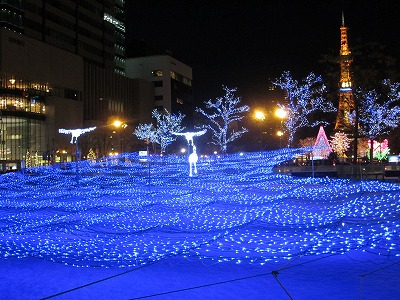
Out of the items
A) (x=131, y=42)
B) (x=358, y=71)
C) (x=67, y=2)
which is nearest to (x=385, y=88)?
(x=358, y=71)

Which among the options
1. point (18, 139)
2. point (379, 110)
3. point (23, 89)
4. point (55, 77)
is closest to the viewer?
point (379, 110)

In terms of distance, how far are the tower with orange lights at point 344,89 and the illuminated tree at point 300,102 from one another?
5.91 ft

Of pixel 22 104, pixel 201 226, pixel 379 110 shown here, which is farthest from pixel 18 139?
pixel 201 226

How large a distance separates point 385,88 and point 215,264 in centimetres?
3662

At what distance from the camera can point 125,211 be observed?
13.5m

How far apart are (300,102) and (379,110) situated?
247 inches

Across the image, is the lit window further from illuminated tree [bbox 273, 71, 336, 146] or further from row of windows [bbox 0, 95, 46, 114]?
illuminated tree [bbox 273, 71, 336, 146]

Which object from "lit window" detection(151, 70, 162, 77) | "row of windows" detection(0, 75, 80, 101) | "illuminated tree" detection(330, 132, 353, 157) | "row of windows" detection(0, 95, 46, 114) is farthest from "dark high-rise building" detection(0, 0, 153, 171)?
"illuminated tree" detection(330, 132, 353, 157)

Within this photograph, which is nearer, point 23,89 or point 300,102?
point 300,102

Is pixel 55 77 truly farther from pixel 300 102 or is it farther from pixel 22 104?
pixel 300 102

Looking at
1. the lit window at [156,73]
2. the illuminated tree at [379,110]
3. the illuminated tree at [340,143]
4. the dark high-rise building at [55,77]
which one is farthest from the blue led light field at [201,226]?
the lit window at [156,73]

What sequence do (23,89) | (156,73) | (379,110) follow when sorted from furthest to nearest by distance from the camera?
(156,73), (23,89), (379,110)

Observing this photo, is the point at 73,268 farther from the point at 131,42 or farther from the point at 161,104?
the point at 131,42

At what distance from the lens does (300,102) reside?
4303cm
